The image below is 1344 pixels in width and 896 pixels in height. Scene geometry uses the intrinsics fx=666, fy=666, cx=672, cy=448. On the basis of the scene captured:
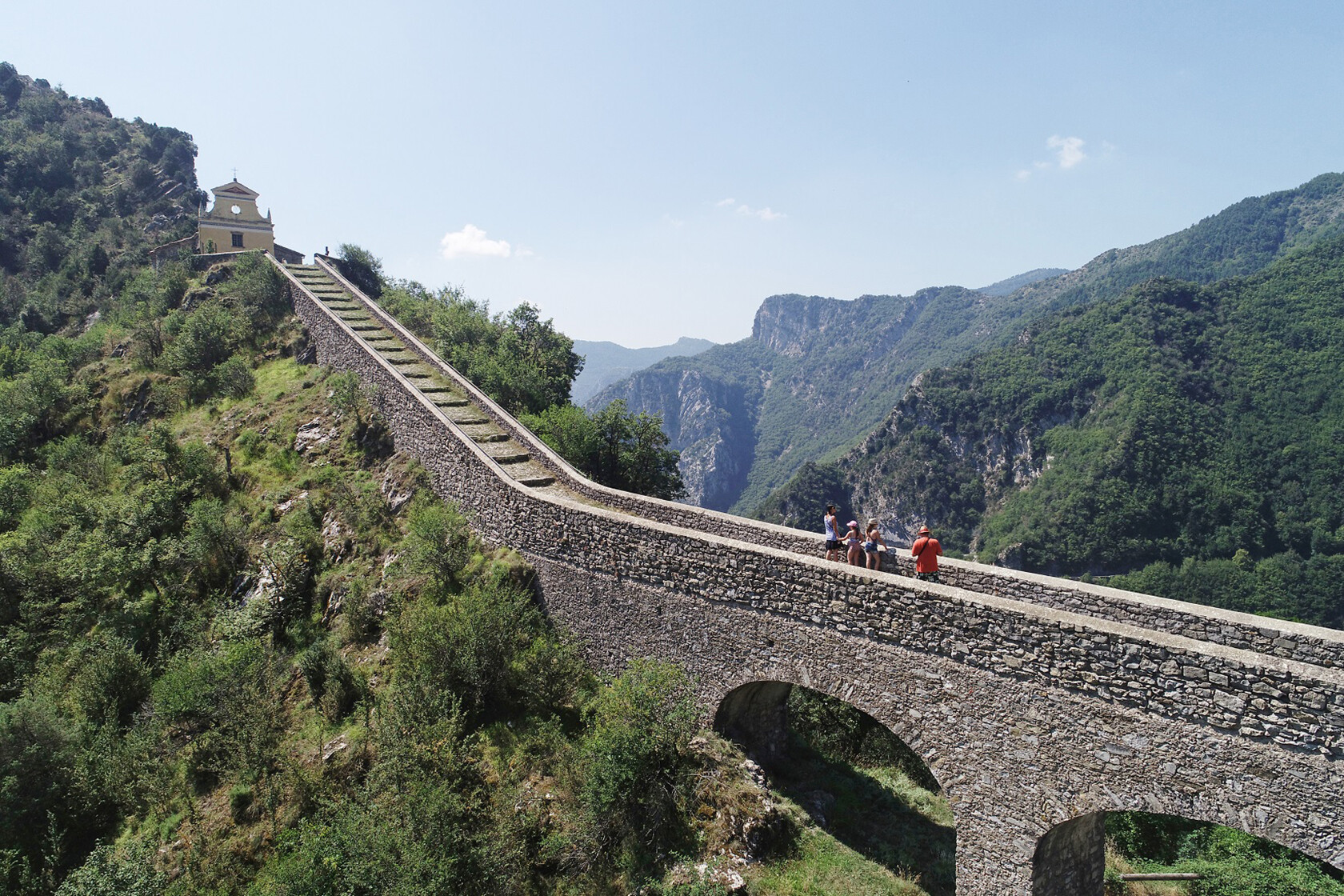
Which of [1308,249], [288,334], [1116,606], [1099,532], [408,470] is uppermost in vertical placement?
[1308,249]

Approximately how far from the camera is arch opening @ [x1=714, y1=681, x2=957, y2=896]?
10719mm

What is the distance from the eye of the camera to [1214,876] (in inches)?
409

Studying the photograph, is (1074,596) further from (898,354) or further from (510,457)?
(898,354)

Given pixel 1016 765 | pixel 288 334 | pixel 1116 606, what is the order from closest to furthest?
pixel 1016 765
pixel 1116 606
pixel 288 334

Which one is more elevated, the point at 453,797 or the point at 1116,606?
→ the point at 1116,606

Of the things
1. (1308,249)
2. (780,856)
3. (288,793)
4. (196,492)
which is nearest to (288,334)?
(196,492)

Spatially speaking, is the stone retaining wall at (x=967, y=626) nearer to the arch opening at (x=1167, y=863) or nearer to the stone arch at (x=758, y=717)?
the stone arch at (x=758, y=717)

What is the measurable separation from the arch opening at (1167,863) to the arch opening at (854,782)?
1.81 metres

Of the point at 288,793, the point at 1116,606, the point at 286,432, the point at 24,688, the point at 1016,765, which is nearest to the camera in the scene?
the point at 1016,765

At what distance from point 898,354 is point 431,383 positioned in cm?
16671

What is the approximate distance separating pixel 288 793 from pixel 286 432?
15021 mm

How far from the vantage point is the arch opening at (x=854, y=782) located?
10.7 m

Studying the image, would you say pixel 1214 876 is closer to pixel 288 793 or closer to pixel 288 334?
pixel 288 793

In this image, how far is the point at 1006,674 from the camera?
28.9 ft
